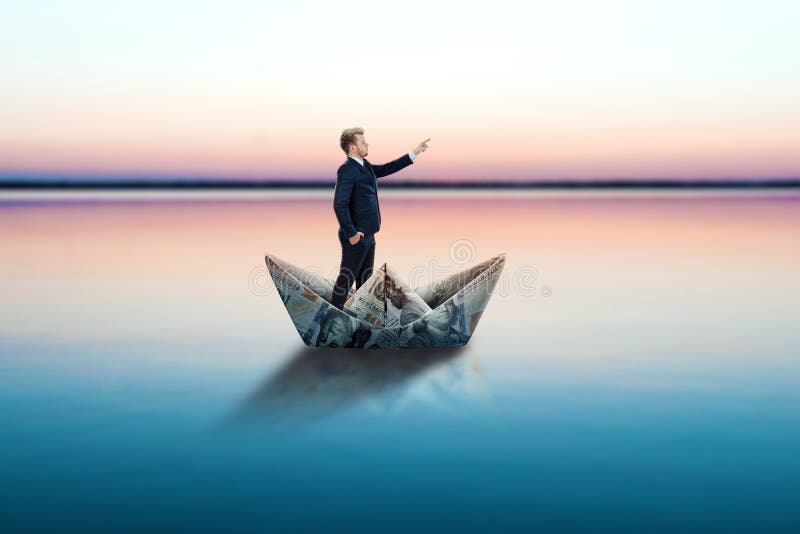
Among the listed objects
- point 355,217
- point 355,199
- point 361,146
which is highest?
point 361,146

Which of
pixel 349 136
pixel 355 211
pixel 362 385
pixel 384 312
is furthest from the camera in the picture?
pixel 355 211

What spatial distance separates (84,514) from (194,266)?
1112cm

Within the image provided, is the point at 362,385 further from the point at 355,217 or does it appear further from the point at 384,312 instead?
the point at 355,217

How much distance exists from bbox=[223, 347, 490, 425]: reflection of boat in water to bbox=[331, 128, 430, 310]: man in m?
0.78

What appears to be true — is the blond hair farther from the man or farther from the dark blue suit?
the dark blue suit

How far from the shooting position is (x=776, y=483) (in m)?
3.87

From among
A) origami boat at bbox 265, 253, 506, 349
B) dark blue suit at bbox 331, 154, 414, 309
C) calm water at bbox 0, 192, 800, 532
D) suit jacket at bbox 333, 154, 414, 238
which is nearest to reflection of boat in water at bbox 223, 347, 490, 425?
calm water at bbox 0, 192, 800, 532

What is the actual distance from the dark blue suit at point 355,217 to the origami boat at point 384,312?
30 cm

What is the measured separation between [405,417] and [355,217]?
2634mm

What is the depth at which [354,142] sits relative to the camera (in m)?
6.94

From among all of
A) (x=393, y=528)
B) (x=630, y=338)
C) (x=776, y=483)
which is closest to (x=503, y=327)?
(x=630, y=338)

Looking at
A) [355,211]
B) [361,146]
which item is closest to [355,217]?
[355,211]

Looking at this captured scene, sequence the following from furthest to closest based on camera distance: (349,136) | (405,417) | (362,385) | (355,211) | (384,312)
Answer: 1. (355,211)
2. (349,136)
3. (384,312)
4. (362,385)
5. (405,417)

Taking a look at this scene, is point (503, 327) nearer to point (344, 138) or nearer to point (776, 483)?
point (344, 138)
